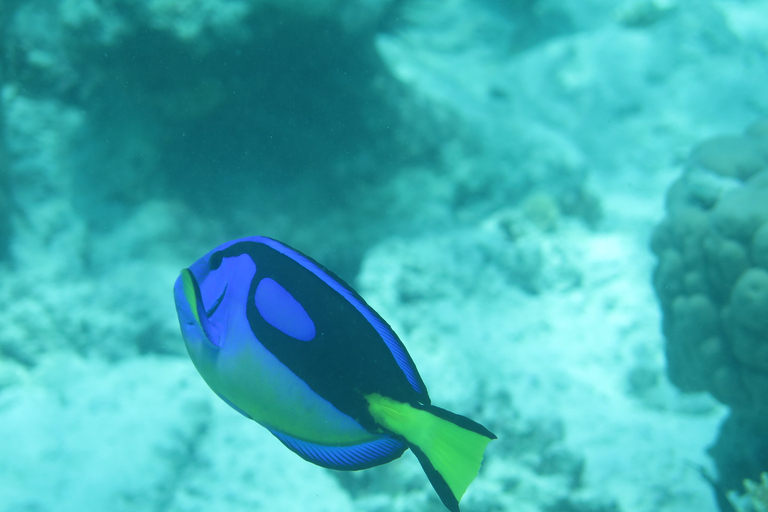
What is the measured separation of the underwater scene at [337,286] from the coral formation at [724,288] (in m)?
0.02

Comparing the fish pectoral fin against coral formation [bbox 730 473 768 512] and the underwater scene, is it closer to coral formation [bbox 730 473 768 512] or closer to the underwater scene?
the underwater scene

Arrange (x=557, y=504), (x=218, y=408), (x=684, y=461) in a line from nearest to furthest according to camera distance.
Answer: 1. (x=557, y=504)
2. (x=684, y=461)
3. (x=218, y=408)

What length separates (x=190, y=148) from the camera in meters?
4.59

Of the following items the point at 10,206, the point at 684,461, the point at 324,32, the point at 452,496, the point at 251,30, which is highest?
the point at 324,32

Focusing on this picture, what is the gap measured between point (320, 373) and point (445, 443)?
0.29m

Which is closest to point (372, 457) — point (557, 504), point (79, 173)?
point (557, 504)

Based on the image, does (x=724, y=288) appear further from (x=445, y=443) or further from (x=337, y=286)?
(x=337, y=286)

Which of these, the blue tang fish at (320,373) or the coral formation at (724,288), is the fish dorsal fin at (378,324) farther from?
the coral formation at (724,288)

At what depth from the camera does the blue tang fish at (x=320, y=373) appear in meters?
0.89

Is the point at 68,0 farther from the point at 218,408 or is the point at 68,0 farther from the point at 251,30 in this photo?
the point at 218,408

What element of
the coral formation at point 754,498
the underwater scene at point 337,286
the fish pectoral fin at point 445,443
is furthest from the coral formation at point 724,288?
the fish pectoral fin at point 445,443

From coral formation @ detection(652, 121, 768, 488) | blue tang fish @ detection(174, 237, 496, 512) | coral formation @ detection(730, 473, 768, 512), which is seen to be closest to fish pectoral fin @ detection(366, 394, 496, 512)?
blue tang fish @ detection(174, 237, 496, 512)

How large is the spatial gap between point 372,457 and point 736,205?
3207 mm

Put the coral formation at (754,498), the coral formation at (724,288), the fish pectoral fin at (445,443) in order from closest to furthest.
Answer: the fish pectoral fin at (445,443) → the coral formation at (754,498) → the coral formation at (724,288)
